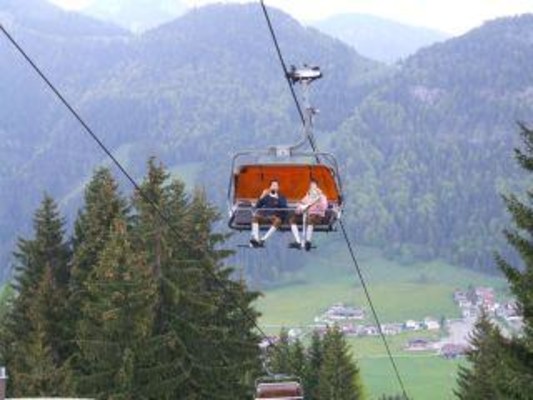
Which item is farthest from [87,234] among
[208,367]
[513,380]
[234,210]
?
[513,380]

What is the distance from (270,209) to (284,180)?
1071 mm

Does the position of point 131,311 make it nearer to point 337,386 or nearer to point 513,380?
point 513,380

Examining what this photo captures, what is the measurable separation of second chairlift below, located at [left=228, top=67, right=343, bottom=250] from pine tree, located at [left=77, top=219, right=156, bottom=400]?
10685mm

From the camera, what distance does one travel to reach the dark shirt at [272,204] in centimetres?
1960

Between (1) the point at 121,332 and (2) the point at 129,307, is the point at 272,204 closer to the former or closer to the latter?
(2) the point at 129,307

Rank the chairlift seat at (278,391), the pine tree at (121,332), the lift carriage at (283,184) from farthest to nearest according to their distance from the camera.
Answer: the pine tree at (121,332) < the chairlift seat at (278,391) < the lift carriage at (283,184)

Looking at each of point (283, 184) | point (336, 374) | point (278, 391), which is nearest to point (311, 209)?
point (283, 184)

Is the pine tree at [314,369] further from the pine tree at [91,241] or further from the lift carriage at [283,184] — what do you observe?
the lift carriage at [283,184]

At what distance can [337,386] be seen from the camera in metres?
64.6

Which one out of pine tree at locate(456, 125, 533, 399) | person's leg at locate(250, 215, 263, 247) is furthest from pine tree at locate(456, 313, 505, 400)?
Answer: person's leg at locate(250, 215, 263, 247)

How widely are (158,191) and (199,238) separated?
3.57m

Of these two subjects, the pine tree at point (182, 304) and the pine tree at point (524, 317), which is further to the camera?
the pine tree at point (182, 304)

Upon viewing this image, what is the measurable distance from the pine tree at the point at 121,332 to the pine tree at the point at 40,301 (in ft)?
15.9

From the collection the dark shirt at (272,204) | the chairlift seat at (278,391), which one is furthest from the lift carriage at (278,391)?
the dark shirt at (272,204)
